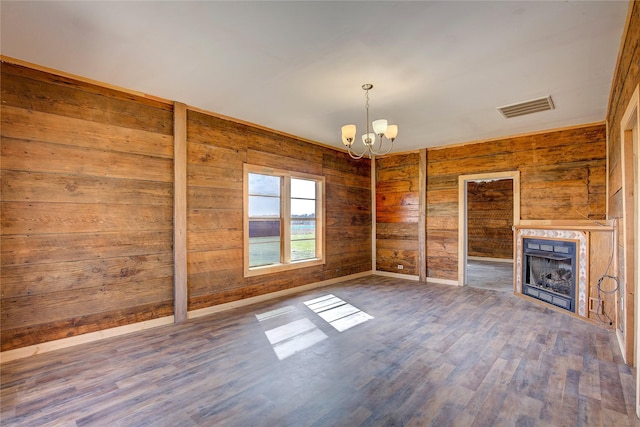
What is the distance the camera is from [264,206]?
190 inches

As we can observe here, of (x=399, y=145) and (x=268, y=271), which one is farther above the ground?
(x=399, y=145)

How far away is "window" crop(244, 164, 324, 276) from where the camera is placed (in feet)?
15.2

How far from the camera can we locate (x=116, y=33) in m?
2.33

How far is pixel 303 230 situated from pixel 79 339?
334cm

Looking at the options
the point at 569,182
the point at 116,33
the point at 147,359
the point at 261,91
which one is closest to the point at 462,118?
the point at 569,182

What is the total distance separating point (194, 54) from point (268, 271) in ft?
10.2

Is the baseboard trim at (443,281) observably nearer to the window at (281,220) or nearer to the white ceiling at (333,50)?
the window at (281,220)

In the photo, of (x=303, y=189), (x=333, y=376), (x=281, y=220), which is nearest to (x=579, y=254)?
(x=333, y=376)

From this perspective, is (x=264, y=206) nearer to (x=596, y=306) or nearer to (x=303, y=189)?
(x=303, y=189)

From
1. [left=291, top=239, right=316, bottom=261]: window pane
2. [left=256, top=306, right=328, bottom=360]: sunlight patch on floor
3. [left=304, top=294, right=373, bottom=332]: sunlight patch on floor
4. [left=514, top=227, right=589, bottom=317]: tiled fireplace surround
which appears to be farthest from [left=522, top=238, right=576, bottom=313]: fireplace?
[left=291, top=239, right=316, bottom=261]: window pane

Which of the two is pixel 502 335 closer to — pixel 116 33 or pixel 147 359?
pixel 147 359

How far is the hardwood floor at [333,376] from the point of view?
77.8 inches

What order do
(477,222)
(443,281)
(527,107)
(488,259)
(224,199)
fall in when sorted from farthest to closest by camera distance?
(477,222) < (488,259) < (443,281) < (224,199) < (527,107)

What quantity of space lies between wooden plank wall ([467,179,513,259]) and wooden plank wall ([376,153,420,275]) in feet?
12.9
